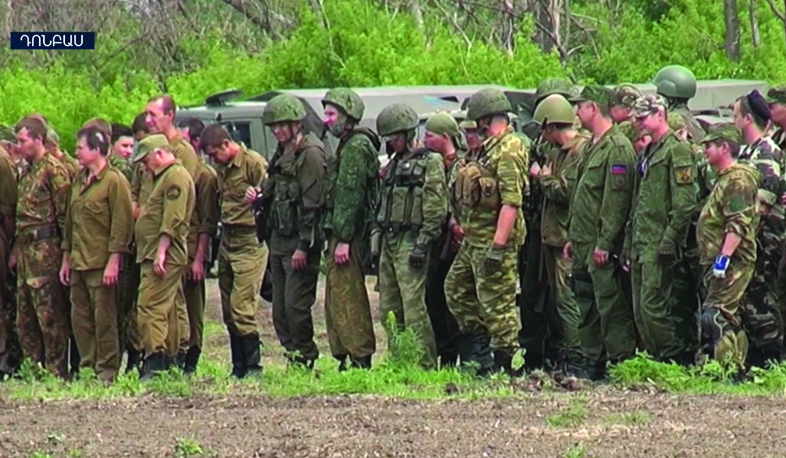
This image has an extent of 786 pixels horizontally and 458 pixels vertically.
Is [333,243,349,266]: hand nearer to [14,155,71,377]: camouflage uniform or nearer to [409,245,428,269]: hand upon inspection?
[409,245,428,269]: hand

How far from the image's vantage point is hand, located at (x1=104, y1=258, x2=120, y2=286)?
36.9ft

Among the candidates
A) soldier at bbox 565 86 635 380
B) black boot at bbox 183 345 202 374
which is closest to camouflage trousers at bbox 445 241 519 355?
soldier at bbox 565 86 635 380

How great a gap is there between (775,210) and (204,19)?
35.2 meters

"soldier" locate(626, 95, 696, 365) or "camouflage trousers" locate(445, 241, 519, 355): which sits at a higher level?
"soldier" locate(626, 95, 696, 365)

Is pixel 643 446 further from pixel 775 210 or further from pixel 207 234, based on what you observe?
pixel 207 234

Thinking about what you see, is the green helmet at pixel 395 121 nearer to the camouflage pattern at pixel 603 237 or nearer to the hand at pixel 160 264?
the camouflage pattern at pixel 603 237

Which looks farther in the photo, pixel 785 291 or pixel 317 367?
pixel 317 367

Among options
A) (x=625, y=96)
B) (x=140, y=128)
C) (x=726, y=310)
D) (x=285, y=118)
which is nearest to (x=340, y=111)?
(x=285, y=118)

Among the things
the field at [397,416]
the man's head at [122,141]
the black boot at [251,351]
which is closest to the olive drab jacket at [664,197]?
the field at [397,416]

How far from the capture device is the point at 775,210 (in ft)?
33.3

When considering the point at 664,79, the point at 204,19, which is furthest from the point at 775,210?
the point at 204,19

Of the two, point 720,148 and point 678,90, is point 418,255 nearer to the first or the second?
point 720,148

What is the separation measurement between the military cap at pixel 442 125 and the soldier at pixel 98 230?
2127 millimetres

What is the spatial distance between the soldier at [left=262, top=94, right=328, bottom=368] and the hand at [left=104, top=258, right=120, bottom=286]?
3.52ft
